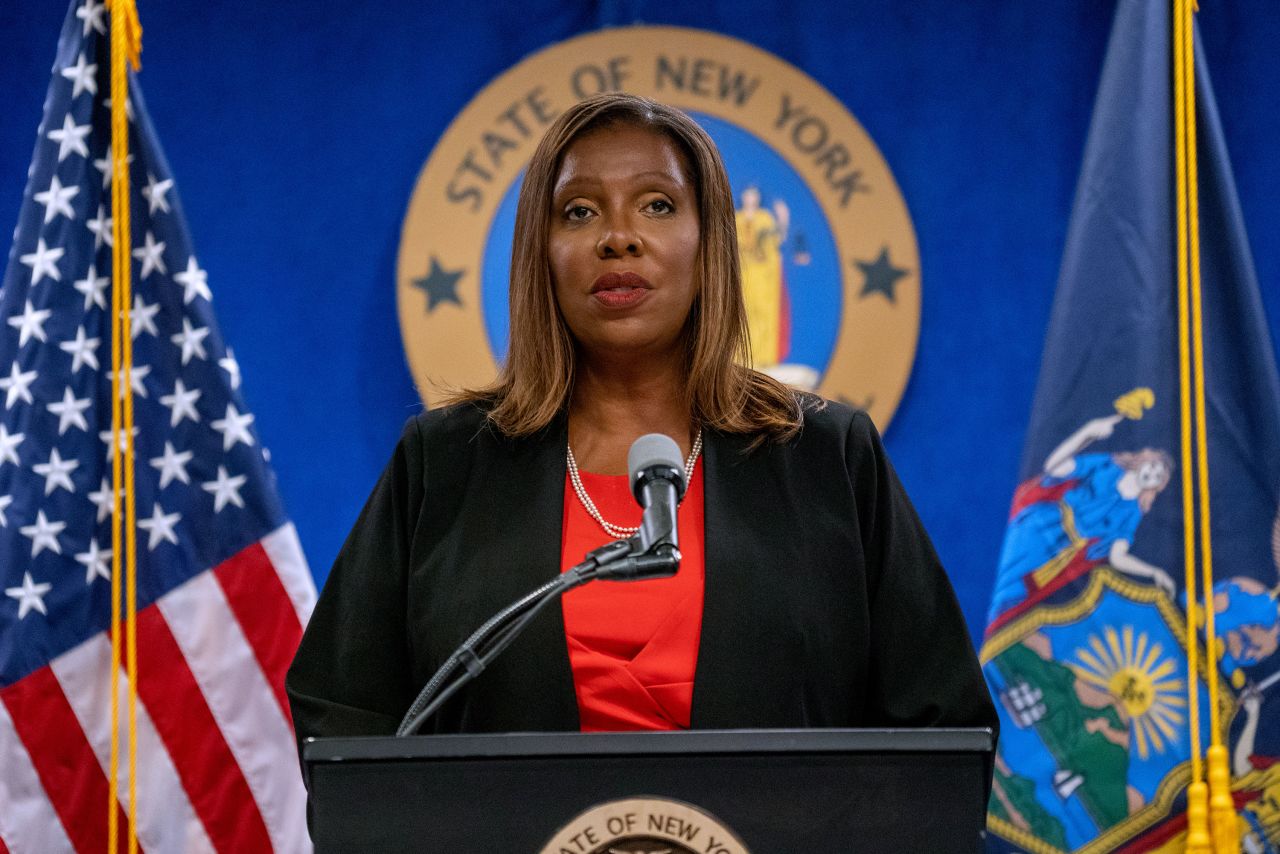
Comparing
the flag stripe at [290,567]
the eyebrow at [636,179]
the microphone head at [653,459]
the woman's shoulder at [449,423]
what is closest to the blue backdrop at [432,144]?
the flag stripe at [290,567]

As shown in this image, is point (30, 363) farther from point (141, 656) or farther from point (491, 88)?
point (491, 88)

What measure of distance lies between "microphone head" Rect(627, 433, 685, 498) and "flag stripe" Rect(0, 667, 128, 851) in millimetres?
Answer: 1629

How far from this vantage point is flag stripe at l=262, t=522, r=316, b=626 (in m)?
2.80

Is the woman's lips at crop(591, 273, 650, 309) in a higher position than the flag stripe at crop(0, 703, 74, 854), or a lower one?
higher

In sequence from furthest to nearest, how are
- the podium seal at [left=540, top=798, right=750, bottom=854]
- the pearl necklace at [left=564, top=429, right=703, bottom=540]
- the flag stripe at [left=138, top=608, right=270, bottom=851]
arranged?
1. the flag stripe at [left=138, top=608, right=270, bottom=851]
2. the pearl necklace at [left=564, top=429, right=703, bottom=540]
3. the podium seal at [left=540, top=798, right=750, bottom=854]

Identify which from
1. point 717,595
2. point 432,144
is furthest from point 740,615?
point 432,144

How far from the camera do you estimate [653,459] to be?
1.40 meters

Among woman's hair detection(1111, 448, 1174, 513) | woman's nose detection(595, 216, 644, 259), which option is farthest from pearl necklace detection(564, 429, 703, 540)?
woman's hair detection(1111, 448, 1174, 513)

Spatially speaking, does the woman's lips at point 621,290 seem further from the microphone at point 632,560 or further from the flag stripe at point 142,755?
the flag stripe at point 142,755

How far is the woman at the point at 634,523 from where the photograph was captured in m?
1.71

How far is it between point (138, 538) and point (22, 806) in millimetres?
490

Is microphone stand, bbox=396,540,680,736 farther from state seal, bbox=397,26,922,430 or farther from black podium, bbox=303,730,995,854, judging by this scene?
state seal, bbox=397,26,922,430

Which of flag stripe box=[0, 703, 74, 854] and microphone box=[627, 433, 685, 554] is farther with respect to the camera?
flag stripe box=[0, 703, 74, 854]

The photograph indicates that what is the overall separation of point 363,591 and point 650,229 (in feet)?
1.83
